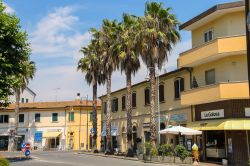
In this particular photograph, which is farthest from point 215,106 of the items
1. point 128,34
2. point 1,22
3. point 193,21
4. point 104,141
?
point 104,141

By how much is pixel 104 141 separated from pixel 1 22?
2943cm

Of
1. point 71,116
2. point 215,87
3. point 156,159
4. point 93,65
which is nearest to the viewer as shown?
point 215,87

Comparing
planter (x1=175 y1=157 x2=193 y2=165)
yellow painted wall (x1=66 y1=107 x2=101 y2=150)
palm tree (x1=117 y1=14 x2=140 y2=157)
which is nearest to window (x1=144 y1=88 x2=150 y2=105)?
palm tree (x1=117 y1=14 x2=140 y2=157)

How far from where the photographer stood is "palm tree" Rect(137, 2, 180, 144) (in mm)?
33875

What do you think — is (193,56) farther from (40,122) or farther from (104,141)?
(40,122)

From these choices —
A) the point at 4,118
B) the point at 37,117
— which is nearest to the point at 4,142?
the point at 4,118

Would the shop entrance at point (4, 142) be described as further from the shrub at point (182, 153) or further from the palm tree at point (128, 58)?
the shrub at point (182, 153)

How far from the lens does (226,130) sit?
2862 cm

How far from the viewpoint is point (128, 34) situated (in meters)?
38.8

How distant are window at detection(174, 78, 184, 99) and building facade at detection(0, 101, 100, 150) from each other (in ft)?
119

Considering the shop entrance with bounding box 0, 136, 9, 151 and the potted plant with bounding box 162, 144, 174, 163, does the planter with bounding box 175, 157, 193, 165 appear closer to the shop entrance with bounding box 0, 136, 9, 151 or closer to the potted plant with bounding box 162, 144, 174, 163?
the potted plant with bounding box 162, 144, 174, 163

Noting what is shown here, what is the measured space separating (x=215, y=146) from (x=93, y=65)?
22.8m

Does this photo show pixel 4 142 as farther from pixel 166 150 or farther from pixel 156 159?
pixel 166 150

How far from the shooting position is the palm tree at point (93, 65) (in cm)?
4803
